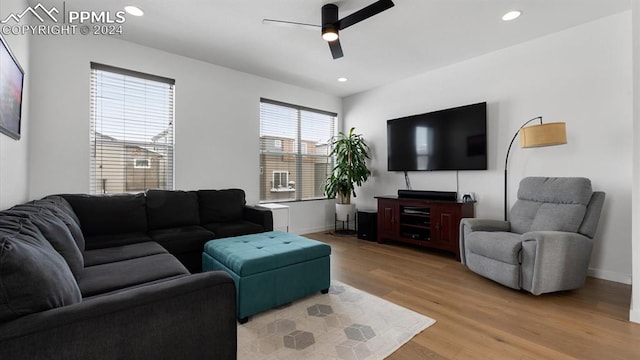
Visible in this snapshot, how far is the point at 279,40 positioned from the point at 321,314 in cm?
288

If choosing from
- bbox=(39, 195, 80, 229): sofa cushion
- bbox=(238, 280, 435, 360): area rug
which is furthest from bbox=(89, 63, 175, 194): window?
bbox=(238, 280, 435, 360): area rug

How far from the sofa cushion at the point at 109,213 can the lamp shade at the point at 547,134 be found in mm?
4019

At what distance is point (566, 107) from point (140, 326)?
410cm

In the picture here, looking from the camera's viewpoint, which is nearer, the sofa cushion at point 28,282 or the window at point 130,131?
the sofa cushion at point 28,282

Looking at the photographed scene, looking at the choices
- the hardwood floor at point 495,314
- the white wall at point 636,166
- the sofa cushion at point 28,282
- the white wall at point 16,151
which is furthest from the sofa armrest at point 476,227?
the white wall at point 16,151

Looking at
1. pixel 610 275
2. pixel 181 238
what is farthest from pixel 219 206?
pixel 610 275

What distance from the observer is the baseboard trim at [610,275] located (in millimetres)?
2676

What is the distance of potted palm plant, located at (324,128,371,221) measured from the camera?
4.83m

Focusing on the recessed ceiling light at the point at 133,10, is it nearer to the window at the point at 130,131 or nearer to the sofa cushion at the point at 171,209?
the window at the point at 130,131

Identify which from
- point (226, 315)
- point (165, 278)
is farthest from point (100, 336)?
point (165, 278)

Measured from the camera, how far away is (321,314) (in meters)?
2.12

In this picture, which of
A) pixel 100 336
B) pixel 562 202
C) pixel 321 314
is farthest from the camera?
pixel 562 202

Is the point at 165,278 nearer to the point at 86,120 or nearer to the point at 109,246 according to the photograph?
the point at 109,246

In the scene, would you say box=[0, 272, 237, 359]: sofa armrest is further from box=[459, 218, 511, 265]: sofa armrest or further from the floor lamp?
the floor lamp
